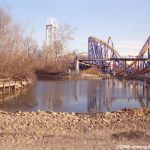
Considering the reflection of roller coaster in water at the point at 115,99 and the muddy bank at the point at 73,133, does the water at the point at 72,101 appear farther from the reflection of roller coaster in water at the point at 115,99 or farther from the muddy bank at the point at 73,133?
the muddy bank at the point at 73,133

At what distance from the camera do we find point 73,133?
35.5 ft

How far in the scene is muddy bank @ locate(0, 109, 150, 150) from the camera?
9008 mm

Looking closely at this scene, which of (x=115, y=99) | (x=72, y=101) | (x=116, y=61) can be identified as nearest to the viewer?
(x=72, y=101)

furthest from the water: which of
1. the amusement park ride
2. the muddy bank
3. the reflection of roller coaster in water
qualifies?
the amusement park ride

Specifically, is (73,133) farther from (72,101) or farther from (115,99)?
(115,99)

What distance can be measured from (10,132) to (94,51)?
117m

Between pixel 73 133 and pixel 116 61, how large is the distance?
102 metres

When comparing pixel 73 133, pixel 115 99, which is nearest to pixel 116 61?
pixel 115 99

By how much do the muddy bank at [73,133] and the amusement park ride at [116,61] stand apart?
88.6 m

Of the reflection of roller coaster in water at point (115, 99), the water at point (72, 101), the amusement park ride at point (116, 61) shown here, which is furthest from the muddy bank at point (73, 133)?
the amusement park ride at point (116, 61)

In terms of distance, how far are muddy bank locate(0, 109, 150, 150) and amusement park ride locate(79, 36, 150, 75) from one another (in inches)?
3488

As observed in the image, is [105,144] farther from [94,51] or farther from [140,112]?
[94,51]

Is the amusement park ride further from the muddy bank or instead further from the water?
the muddy bank

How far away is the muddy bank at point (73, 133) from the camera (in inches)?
355
